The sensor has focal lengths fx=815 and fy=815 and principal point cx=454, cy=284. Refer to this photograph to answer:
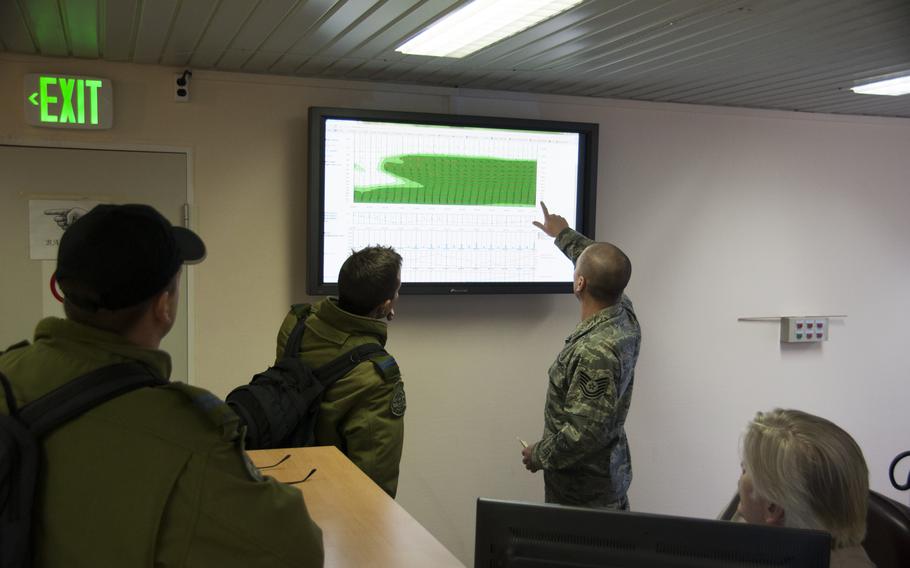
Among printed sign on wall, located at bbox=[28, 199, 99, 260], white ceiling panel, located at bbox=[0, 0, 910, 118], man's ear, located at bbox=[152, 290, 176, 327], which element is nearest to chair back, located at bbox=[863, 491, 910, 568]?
white ceiling panel, located at bbox=[0, 0, 910, 118]

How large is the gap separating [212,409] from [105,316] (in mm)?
230

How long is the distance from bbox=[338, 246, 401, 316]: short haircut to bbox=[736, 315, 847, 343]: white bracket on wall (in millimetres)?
2898

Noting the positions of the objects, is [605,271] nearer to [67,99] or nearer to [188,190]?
[188,190]

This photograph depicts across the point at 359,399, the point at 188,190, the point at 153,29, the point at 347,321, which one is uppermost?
the point at 153,29

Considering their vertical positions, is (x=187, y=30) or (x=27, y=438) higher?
(x=187, y=30)

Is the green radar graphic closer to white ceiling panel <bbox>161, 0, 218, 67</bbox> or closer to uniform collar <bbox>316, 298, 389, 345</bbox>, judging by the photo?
white ceiling panel <bbox>161, 0, 218, 67</bbox>

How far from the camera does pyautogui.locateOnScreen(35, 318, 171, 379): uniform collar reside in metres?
1.27

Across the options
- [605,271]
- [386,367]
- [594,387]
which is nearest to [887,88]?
[605,271]

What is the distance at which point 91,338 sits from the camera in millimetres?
1274

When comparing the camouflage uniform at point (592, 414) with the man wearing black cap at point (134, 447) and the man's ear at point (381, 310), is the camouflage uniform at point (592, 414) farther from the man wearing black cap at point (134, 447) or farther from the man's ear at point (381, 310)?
the man wearing black cap at point (134, 447)

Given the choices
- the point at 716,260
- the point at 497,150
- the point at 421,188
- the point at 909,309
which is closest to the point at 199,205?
the point at 421,188

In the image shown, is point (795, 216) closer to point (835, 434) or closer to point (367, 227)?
point (367, 227)

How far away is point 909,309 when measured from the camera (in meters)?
5.14

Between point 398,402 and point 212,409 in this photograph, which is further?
point 398,402
